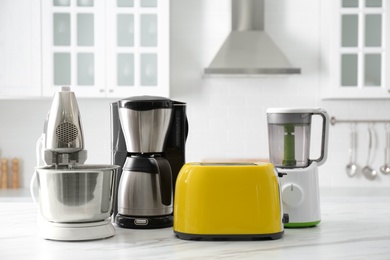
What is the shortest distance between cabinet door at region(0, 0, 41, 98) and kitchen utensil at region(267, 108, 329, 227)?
273cm

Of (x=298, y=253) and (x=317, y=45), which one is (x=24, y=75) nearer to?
(x=317, y=45)

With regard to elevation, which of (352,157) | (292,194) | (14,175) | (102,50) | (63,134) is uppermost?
(102,50)

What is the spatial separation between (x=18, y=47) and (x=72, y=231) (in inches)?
114

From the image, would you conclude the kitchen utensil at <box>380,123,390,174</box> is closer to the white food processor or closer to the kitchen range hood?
the kitchen range hood

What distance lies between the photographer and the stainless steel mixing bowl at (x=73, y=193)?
1.44 m

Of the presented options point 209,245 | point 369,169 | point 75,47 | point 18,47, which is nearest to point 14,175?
point 18,47

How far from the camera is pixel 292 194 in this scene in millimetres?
1654

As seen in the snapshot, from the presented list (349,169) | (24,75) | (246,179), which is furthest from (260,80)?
(246,179)

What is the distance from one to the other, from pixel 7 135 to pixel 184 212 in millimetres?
3310

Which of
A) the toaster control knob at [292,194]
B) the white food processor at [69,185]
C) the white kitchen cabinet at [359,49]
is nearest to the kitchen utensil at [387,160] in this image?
the white kitchen cabinet at [359,49]

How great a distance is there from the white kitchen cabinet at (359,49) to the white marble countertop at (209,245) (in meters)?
2.65

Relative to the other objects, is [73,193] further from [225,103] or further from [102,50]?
[225,103]

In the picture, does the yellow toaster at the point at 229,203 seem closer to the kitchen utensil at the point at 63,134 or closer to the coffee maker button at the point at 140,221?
the coffee maker button at the point at 140,221

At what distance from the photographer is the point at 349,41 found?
14.2 feet
